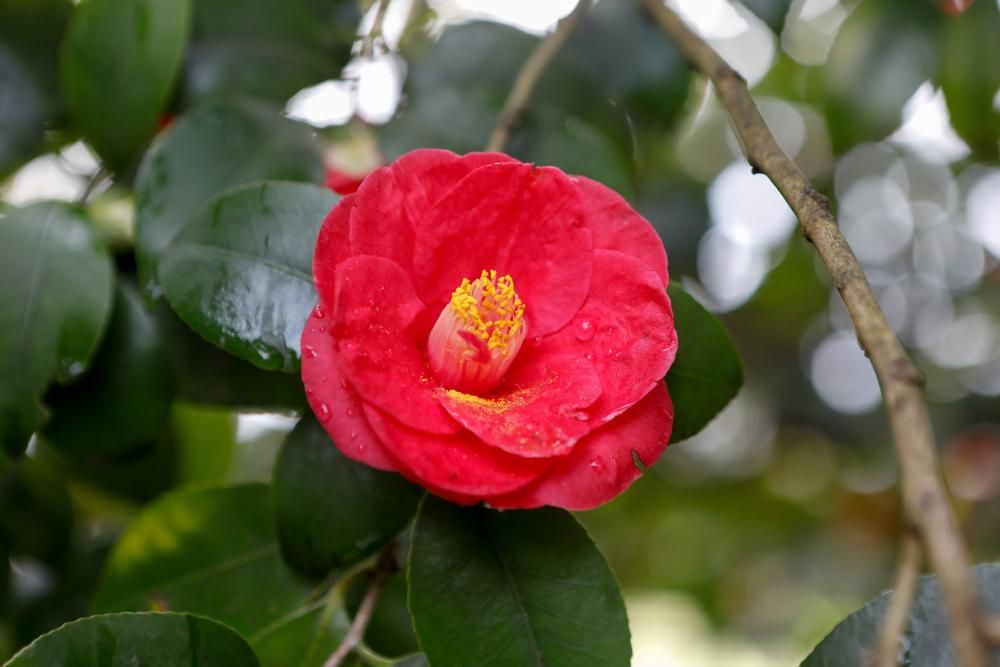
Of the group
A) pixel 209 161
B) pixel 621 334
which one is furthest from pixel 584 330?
pixel 209 161

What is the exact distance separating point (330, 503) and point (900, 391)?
0.42 meters

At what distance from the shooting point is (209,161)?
83 cm

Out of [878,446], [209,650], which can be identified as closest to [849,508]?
[878,446]

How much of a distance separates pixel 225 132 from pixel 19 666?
48cm

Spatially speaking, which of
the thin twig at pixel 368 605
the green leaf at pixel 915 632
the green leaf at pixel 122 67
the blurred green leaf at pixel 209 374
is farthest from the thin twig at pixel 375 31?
the green leaf at pixel 915 632

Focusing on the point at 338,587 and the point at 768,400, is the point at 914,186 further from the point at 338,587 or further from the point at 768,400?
the point at 338,587

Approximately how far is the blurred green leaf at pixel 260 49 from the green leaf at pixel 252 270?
351 millimetres

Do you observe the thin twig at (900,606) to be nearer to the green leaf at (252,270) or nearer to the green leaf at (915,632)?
the green leaf at (915,632)

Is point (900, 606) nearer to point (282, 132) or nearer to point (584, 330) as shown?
point (584, 330)

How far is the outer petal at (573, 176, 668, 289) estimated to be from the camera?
0.64 meters

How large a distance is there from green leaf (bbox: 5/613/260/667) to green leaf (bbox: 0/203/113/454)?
0.79 feet

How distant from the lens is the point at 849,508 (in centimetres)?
221

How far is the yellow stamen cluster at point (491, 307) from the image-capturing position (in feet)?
2.11

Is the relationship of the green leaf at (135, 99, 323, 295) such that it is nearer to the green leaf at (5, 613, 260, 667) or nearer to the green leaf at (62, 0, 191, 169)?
the green leaf at (62, 0, 191, 169)
